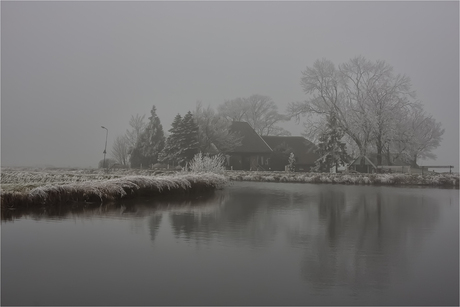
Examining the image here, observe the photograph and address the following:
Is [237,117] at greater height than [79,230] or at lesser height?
greater

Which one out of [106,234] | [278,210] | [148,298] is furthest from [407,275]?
[278,210]

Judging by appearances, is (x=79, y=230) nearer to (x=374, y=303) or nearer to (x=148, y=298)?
(x=148, y=298)

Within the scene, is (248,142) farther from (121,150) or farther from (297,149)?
(121,150)

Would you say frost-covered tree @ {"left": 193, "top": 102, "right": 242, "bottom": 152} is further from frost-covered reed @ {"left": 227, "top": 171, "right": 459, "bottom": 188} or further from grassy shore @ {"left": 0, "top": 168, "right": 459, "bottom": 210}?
grassy shore @ {"left": 0, "top": 168, "right": 459, "bottom": 210}

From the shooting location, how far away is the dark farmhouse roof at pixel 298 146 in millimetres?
40062

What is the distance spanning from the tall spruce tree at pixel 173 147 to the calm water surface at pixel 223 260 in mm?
24188

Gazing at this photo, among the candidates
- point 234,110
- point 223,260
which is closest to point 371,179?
point 223,260

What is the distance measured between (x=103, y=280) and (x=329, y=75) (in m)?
35.0

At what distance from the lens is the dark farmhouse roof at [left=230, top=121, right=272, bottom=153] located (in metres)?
38.8

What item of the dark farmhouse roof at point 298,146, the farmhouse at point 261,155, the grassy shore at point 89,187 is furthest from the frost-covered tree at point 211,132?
the grassy shore at point 89,187

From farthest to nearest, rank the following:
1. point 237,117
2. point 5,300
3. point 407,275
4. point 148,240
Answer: point 237,117 → point 148,240 → point 407,275 → point 5,300

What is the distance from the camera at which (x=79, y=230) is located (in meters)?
6.63

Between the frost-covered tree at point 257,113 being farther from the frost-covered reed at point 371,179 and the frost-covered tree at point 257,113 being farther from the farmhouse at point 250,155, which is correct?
the frost-covered reed at point 371,179

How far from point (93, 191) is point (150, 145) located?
87.4ft
